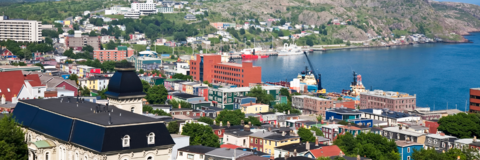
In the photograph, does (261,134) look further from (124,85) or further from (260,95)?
(260,95)

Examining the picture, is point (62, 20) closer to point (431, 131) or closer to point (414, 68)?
point (414, 68)

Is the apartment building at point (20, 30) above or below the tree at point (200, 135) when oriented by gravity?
above

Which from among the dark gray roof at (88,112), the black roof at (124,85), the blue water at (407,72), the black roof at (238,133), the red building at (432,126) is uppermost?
the black roof at (124,85)

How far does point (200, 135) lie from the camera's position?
1403 inches

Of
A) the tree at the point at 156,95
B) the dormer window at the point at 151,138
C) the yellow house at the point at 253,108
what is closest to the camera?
the dormer window at the point at 151,138

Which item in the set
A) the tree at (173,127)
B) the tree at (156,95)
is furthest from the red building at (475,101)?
the tree at (173,127)

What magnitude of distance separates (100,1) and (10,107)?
Answer: 157m

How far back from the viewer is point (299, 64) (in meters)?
143

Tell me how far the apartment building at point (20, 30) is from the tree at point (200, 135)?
92900 mm

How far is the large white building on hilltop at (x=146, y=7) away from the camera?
181m

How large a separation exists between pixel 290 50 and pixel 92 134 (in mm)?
156149

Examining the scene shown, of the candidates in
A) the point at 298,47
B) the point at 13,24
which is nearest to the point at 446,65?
the point at 298,47

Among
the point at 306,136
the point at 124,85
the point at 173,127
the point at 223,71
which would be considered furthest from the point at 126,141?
the point at 223,71

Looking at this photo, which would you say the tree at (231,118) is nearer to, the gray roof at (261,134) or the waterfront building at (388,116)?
the gray roof at (261,134)
